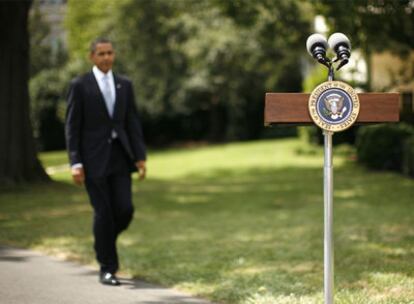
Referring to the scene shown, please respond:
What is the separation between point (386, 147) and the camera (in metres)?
18.4

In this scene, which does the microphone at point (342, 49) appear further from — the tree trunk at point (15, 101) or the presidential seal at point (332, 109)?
the tree trunk at point (15, 101)

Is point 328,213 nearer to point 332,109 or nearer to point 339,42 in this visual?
point 332,109

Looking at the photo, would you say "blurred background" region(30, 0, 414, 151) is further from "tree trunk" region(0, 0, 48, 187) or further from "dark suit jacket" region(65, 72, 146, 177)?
"dark suit jacket" region(65, 72, 146, 177)

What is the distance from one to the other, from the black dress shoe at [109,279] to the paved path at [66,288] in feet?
0.18

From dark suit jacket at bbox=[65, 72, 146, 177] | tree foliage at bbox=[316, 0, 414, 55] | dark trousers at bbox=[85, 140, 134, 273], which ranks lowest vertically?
dark trousers at bbox=[85, 140, 134, 273]

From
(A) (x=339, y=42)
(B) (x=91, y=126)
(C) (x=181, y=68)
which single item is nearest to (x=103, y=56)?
(B) (x=91, y=126)

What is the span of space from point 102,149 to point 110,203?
0.52 m

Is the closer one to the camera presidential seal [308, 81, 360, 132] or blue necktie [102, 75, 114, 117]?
presidential seal [308, 81, 360, 132]

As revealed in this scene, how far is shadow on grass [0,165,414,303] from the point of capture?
6.42 meters

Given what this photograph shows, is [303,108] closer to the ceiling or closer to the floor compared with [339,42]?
closer to the floor

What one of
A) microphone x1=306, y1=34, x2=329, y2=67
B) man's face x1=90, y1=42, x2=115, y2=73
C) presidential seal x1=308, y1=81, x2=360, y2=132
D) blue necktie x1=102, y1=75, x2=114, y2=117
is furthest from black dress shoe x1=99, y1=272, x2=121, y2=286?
microphone x1=306, y1=34, x2=329, y2=67

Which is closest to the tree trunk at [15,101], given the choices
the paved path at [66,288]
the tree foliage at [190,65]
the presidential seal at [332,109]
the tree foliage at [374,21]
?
the tree foliage at [374,21]

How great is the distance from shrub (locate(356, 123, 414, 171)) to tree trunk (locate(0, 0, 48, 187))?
905 centimetres

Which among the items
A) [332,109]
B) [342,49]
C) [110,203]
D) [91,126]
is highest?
[342,49]
